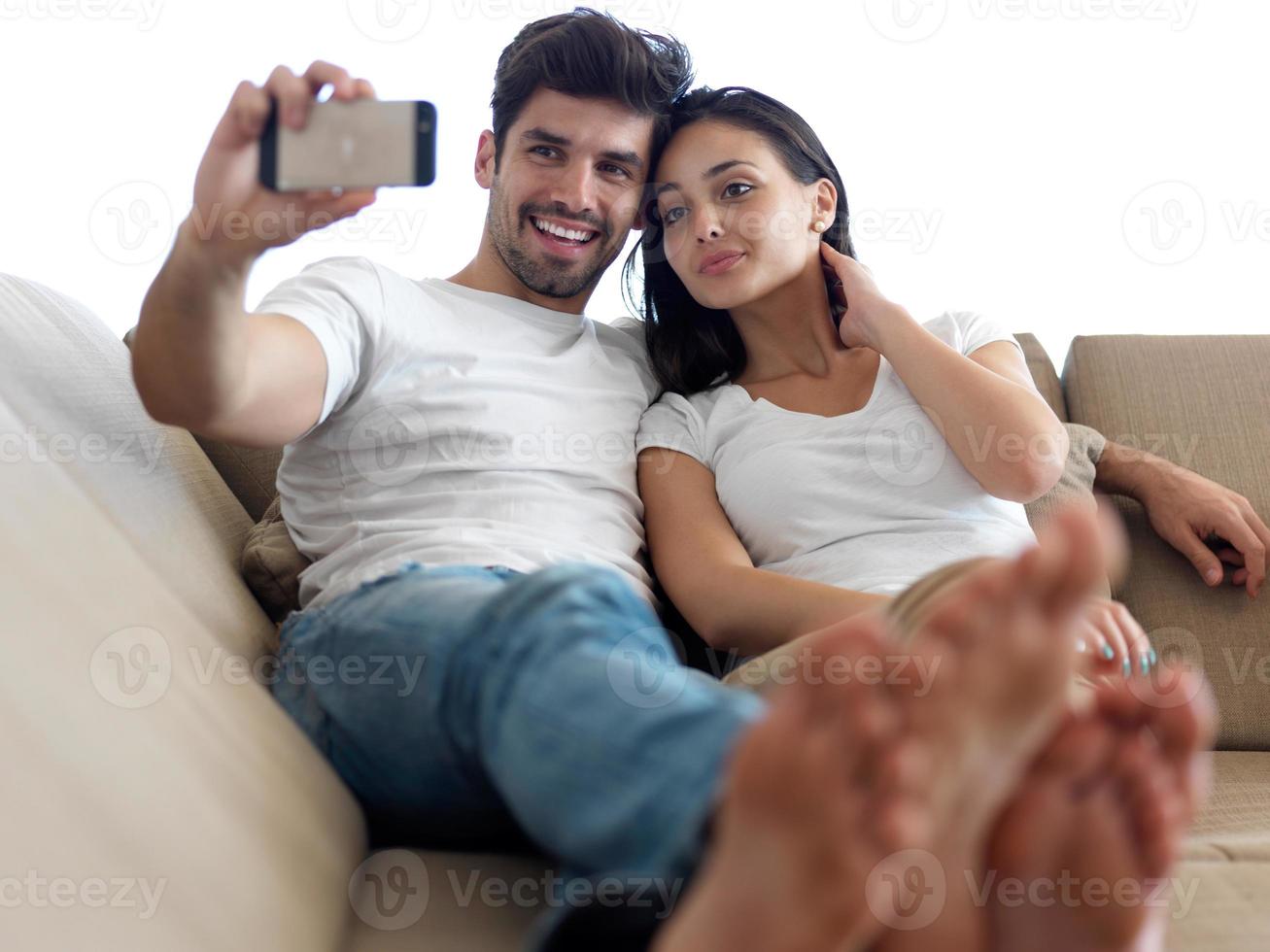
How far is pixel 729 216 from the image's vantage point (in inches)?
58.4

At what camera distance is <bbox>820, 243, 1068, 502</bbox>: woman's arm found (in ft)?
4.27

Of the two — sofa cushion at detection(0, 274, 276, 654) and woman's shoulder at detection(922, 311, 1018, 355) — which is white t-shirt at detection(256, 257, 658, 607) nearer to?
sofa cushion at detection(0, 274, 276, 654)

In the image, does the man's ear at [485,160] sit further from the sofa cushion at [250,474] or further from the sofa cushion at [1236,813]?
the sofa cushion at [1236,813]

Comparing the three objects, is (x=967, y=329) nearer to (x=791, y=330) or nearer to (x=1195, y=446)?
(x=791, y=330)

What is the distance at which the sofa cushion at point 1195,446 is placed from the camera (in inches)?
62.0

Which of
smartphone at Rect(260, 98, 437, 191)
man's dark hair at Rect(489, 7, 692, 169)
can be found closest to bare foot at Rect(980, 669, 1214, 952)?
smartphone at Rect(260, 98, 437, 191)

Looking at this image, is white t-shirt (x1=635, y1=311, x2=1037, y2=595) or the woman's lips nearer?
white t-shirt (x1=635, y1=311, x2=1037, y2=595)

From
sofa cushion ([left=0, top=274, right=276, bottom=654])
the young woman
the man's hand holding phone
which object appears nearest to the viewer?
the man's hand holding phone

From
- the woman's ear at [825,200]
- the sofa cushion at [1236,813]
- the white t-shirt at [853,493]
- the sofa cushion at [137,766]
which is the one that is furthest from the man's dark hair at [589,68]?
the sofa cushion at [1236,813]

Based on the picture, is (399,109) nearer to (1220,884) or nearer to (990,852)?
(990,852)

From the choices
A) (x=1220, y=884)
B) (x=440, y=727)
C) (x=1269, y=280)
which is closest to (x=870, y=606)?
(x=1220, y=884)

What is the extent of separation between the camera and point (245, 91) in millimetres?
836

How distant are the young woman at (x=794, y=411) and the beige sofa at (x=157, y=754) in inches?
16.2

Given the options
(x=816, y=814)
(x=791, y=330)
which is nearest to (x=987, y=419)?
(x=791, y=330)
